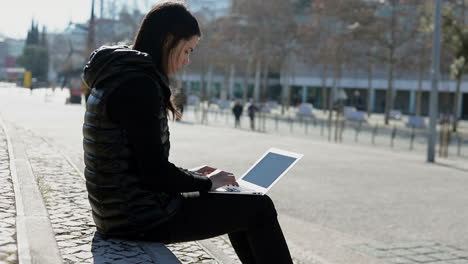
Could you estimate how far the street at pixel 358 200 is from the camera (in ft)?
22.7

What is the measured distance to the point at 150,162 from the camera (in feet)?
9.65

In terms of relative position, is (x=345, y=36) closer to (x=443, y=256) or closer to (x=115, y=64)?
(x=443, y=256)

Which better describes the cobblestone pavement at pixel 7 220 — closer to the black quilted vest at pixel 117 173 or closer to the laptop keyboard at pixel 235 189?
the black quilted vest at pixel 117 173

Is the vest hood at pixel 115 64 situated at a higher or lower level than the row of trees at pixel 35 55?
lower

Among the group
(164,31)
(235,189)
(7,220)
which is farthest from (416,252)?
(164,31)

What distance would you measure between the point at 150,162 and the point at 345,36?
41.0m

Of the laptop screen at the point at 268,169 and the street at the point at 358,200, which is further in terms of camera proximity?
the street at the point at 358,200

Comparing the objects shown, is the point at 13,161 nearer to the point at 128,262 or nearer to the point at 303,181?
the point at 128,262

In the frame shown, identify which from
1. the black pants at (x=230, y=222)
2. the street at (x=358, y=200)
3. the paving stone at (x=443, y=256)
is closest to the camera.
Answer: the black pants at (x=230, y=222)

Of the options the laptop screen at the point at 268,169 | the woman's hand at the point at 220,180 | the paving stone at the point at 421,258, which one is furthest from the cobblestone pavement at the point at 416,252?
the woman's hand at the point at 220,180

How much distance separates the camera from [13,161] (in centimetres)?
766

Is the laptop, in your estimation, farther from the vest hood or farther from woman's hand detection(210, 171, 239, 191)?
the vest hood

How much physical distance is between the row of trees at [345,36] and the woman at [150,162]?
2771cm

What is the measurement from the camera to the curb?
3.32m
